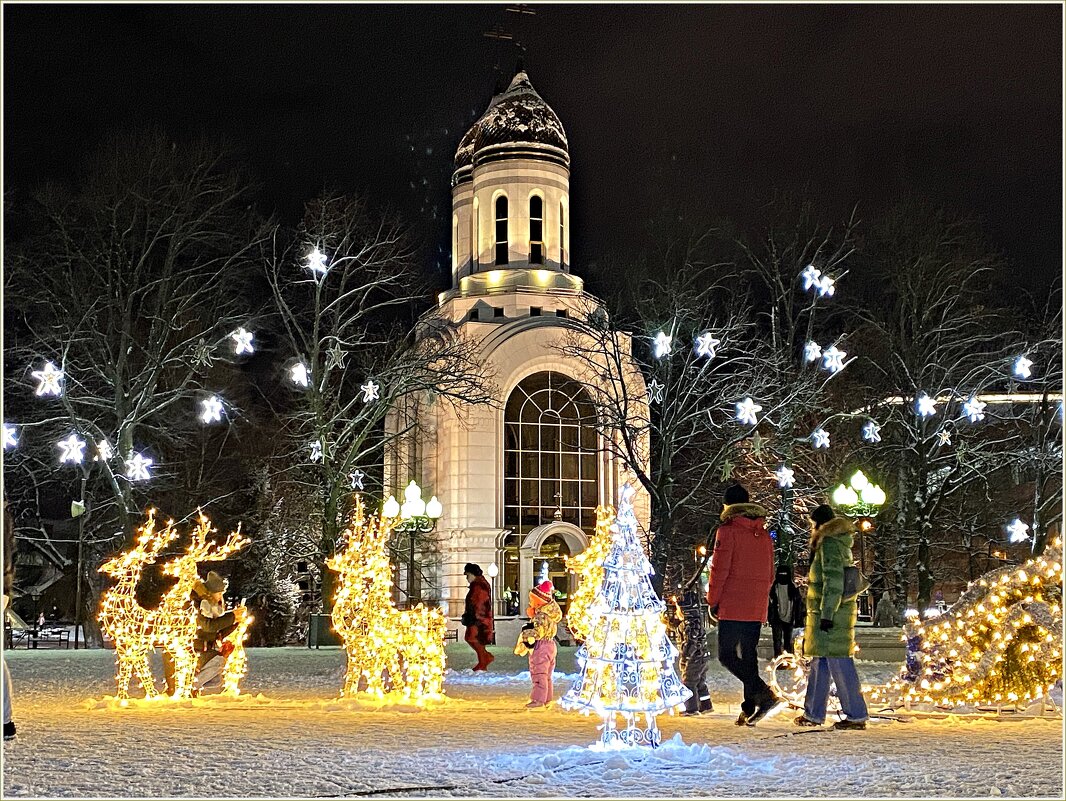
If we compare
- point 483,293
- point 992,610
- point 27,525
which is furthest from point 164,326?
point 992,610

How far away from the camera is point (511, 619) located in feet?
→ 114

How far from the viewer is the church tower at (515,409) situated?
38.8 metres

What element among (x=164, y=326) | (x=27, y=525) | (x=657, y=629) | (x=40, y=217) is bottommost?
(x=657, y=629)

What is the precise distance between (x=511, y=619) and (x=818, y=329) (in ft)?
41.9

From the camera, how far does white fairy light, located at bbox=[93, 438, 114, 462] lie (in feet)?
89.2

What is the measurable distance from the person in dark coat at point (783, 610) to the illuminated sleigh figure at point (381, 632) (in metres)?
7.10

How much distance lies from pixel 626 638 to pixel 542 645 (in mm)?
4295

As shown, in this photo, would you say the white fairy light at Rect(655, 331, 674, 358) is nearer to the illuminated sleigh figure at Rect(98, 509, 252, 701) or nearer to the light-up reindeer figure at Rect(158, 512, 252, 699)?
the light-up reindeer figure at Rect(158, 512, 252, 699)

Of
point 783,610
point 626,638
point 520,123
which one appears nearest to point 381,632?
point 626,638

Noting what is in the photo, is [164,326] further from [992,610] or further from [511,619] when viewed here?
[992,610]

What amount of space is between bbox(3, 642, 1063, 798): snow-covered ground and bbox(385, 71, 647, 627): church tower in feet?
80.0

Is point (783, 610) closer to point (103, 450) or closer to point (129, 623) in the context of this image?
point (129, 623)

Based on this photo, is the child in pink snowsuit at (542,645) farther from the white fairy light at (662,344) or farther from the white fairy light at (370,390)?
the white fairy light at (370,390)

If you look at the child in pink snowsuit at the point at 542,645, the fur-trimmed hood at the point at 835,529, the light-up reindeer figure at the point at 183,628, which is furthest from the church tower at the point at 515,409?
the fur-trimmed hood at the point at 835,529
